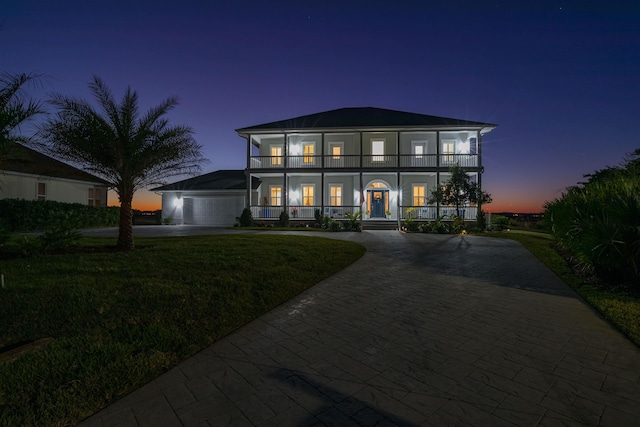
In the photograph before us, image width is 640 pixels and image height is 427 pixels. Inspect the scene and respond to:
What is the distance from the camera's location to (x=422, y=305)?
4957 millimetres

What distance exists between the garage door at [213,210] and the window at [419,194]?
12.7 m

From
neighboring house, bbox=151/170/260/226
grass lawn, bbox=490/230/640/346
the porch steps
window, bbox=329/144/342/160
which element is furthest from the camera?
neighboring house, bbox=151/170/260/226

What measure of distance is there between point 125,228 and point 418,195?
1746 centimetres

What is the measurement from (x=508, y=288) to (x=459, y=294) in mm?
1259

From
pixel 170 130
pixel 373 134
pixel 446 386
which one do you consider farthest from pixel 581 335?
pixel 373 134

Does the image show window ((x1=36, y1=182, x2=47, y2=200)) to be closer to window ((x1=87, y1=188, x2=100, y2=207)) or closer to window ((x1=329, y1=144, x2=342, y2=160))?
window ((x1=87, y1=188, x2=100, y2=207))

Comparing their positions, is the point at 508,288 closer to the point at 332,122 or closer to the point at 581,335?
the point at 581,335

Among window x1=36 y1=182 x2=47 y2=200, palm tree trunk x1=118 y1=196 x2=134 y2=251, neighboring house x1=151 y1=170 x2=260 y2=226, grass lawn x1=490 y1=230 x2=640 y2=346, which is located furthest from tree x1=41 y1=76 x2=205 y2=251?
window x1=36 y1=182 x2=47 y2=200

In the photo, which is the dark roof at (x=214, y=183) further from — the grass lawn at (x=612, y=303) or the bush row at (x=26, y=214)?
the grass lawn at (x=612, y=303)

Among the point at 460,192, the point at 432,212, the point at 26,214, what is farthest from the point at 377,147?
the point at 26,214

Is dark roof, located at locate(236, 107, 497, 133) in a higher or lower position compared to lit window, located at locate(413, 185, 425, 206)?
higher

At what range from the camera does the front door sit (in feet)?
70.2

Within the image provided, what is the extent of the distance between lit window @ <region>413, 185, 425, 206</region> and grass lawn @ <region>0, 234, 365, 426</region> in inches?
582

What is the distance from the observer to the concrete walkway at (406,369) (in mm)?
2387
